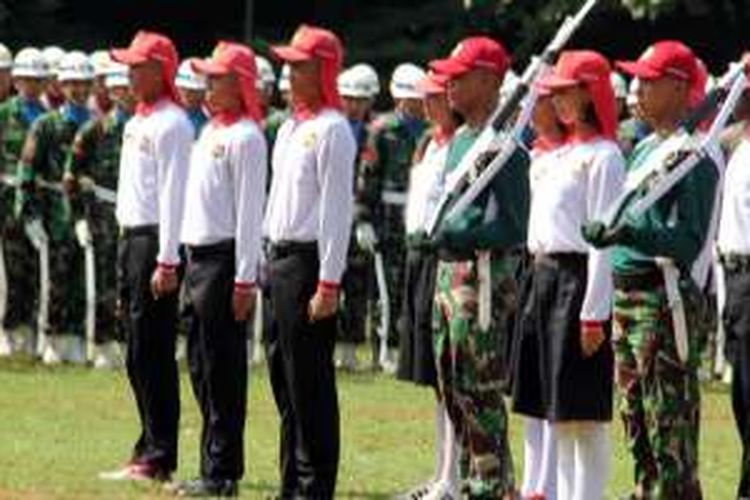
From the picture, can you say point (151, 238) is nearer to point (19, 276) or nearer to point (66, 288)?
point (66, 288)

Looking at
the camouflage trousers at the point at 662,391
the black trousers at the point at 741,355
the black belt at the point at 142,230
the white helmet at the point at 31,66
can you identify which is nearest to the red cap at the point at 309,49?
the black belt at the point at 142,230

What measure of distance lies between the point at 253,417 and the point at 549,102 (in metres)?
6.00

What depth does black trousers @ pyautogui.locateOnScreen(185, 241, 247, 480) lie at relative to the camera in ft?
48.1

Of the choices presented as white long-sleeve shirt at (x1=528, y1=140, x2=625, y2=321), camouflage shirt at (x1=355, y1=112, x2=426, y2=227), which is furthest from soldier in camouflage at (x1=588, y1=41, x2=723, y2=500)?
camouflage shirt at (x1=355, y1=112, x2=426, y2=227)

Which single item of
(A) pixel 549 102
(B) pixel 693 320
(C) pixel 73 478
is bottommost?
(C) pixel 73 478

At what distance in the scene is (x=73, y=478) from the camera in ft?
50.4

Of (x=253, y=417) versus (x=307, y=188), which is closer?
(x=307, y=188)

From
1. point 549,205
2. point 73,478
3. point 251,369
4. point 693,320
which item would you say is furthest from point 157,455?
point 251,369

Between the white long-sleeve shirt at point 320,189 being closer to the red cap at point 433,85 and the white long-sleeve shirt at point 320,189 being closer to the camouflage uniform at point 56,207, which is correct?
the red cap at point 433,85

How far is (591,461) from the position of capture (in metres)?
13.0

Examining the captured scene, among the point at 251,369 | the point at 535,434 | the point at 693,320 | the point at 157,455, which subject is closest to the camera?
the point at 693,320

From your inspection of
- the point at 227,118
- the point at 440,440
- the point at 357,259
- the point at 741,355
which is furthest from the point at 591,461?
the point at 357,259

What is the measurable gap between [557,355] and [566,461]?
0.52 meters

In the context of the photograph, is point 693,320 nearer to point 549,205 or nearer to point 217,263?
point 549,205
